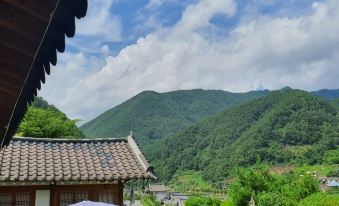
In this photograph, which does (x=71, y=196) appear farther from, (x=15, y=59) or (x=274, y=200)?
(x=274, y=200)

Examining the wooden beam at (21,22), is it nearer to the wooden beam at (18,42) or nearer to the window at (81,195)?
the wooden beam at (18,42)

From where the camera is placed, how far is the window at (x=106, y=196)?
35.9ft

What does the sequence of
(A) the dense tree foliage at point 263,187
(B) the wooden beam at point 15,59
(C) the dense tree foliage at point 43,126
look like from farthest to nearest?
(C) the dense tree foliage at point 43,126, (A) the dense tree foliage at point 263,187, (B) the wooden beam at point 15,59

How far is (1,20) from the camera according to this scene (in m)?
1.59

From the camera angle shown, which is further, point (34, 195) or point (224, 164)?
point (224, 164)

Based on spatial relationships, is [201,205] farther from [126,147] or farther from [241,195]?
[126,147]

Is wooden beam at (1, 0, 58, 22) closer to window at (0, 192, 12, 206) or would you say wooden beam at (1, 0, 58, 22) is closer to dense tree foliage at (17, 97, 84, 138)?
window at (0, 192, 12, 206)

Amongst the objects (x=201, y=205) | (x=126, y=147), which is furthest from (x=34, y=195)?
(x=201, y=205)

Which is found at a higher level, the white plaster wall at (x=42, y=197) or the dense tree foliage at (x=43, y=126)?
the dense tree foliage at (x=43, y=126)

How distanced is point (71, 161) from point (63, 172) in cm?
77

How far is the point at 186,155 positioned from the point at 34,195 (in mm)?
120151

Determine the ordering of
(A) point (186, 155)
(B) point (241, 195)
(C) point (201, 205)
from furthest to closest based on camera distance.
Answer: (A) point (186, 155), (C) point (201, 205), (B) point (241, 195)

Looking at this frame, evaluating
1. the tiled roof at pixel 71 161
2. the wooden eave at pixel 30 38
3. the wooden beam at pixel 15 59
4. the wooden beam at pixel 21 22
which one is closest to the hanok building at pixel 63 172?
the tiled roof at pixel 71 161

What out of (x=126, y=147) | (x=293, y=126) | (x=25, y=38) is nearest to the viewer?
(x=25, y=38)
